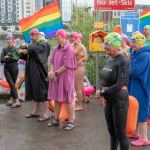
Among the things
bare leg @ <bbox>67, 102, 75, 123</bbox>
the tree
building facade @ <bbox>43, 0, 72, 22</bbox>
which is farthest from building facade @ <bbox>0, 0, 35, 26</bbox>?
bare leg @ <bbox>67, 102, 75, 123</bbox>

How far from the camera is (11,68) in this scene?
8914 mm

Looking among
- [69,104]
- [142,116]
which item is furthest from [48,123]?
[142,116]

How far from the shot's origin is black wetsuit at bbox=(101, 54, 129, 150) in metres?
4.66

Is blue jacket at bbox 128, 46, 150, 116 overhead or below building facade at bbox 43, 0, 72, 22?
below

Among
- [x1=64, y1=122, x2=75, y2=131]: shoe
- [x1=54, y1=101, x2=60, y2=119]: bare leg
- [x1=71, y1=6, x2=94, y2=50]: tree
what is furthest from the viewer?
[x1=71, y1=6, x2=94, y2=50]: tree

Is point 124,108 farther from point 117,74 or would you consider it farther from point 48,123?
point 48,123

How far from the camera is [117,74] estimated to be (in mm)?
4684

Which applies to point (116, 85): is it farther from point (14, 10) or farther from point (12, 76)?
point (14, 10)

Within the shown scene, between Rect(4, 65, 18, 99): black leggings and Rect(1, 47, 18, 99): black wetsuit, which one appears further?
Rect(4, 65, 18, 99): black leggings

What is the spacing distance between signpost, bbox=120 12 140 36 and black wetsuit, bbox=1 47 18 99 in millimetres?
2627

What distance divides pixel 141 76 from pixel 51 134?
194 cm

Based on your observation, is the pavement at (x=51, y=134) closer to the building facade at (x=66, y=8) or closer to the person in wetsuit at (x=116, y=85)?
the person in wetsuit at (x=116, y=85)

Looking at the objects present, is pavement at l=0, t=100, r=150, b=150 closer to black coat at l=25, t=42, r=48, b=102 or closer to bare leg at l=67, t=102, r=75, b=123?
bare leg at l=67, t=102, r=75, b=123

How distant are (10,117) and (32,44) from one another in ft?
5.50
